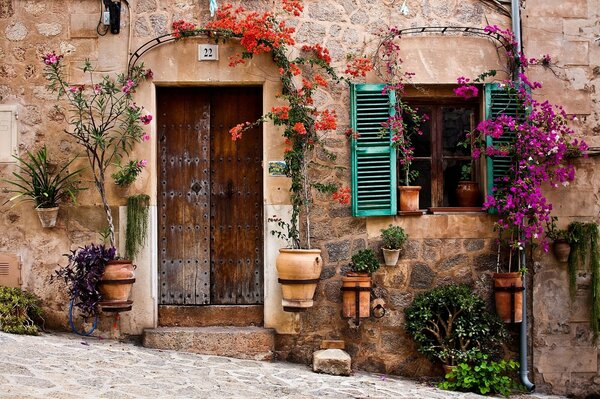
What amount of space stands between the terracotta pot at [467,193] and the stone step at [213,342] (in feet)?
8.00

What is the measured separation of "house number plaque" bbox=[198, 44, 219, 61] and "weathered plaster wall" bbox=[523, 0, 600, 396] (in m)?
3.09

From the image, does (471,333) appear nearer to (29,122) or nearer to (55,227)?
(55,227)

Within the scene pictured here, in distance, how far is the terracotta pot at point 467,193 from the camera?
7.24 meters

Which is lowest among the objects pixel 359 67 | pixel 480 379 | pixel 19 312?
pixel 480 379

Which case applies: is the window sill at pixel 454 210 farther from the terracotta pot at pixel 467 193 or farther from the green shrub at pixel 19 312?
the green shrub at pixel 19 312

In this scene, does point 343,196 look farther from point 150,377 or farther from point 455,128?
point 150,377

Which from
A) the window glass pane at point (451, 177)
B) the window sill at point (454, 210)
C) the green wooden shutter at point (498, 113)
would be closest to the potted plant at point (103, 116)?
the window sill at point (454, 210)

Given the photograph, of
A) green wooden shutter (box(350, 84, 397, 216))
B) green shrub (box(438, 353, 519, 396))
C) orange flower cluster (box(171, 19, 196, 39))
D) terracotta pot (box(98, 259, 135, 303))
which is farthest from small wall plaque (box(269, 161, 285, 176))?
green shrub (box(438, 353, 519, 396))

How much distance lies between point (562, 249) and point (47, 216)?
499 centimetres

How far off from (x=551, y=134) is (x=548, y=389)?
2485 mm

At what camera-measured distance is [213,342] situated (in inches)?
269

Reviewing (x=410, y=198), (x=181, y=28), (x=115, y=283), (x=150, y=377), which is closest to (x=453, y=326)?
(x=410, y=198)

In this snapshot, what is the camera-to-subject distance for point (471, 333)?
6719 mm

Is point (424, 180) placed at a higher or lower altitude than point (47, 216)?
higher
